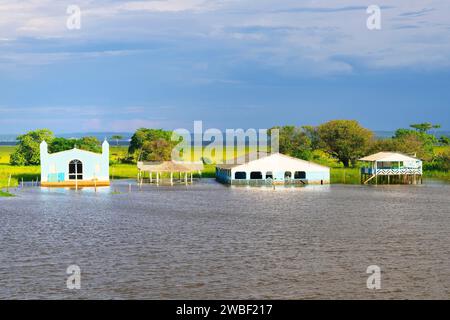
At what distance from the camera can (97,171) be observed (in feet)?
305

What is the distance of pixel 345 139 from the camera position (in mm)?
128000

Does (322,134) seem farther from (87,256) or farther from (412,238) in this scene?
(87,256)

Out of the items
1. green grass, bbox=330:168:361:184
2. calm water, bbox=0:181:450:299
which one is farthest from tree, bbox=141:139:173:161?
calm water, bbox=0:181:450:299

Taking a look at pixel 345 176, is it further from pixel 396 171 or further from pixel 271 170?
pixel 271 170

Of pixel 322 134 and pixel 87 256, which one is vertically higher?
pixel 322 134

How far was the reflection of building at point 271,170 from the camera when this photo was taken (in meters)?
97.4

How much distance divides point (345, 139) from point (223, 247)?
89014mm

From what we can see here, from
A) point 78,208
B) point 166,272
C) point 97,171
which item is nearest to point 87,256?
point 166,272

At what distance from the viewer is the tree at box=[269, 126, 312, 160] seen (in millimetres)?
133750

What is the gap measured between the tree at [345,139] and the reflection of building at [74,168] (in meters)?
49.7

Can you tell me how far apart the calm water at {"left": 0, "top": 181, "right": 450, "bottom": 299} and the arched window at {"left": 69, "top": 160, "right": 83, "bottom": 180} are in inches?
665

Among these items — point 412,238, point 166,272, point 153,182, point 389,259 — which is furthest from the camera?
point 153,182
